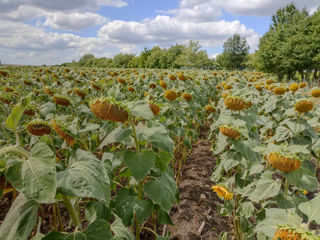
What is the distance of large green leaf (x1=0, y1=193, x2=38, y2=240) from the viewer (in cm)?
75

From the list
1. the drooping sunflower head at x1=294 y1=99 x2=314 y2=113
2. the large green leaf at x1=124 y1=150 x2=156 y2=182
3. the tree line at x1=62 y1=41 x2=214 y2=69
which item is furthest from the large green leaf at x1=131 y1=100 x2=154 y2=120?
the tree line at x1=62 y1=41 x2=214 y2=69

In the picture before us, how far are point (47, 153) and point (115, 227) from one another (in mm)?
591

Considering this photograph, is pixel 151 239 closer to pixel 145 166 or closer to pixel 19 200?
pixel 145 166

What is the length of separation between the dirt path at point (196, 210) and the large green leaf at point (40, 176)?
2.08 m

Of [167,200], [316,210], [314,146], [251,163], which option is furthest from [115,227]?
[314,146]

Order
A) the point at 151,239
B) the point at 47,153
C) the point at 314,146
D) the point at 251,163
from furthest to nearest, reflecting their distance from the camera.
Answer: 1. the point at 314,146
2. the point at 151,239
3. the point at 251,163
4. the point at 47,153

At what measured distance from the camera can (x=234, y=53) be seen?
63531 mm

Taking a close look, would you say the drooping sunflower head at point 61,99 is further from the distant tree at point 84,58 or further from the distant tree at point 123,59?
the distant tree at point 84,58

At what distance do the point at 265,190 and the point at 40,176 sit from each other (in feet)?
4.36

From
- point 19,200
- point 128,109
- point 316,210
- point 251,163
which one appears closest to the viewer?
point 19,200

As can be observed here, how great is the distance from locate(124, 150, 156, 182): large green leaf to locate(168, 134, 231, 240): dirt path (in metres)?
1.57

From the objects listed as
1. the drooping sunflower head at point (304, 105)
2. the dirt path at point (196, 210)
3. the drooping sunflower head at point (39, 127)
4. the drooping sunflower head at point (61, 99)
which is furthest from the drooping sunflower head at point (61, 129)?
the drooping sunflower head at point (304, 105)

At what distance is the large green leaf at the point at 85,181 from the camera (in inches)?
27.7

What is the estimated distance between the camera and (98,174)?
0.78m
